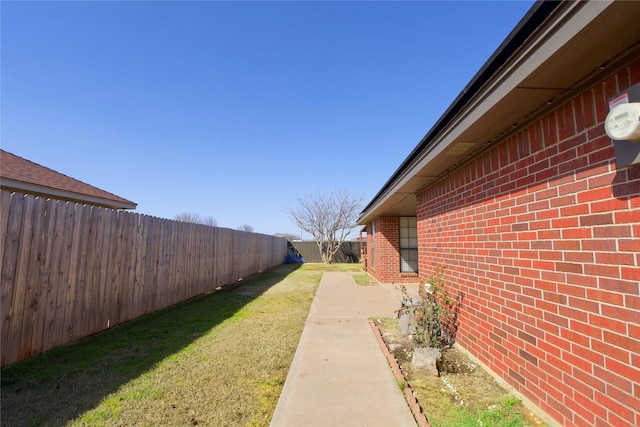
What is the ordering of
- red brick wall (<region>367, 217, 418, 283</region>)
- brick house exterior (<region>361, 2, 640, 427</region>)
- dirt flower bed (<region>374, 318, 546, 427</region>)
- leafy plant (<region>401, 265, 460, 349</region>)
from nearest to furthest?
brick house exterior (<region>361, 2, 640, 427</region>), dirt flower bed (<region>374, 318, 546, 427</region>), leafy plant (<region>401, 265, 460, 349</region>), red brick wall (<region>367, 217, 418, 283</region>)

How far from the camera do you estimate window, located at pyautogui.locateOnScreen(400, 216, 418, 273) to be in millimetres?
12008

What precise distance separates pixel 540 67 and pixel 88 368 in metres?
5.33

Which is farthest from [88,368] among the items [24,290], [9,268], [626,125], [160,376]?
[626,125]

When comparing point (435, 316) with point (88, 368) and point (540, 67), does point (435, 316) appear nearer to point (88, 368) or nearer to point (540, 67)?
point (540, 67)

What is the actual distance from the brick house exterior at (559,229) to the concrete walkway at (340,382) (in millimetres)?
1248

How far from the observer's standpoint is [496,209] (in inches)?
135

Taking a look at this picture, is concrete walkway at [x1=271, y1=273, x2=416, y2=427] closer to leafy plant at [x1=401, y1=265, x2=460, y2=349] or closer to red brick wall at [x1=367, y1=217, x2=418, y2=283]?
leafy plant at [x1=401, y1=265, x2=460, y2=349]

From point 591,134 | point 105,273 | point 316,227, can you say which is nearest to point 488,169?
point 591,134

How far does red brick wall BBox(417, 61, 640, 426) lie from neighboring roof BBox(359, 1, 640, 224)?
4.6 inches

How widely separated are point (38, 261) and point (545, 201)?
565 cm

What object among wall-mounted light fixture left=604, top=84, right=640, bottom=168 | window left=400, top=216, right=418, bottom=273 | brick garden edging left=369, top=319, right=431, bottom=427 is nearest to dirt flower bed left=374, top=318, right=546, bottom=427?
brick garden edging left=369, top=319, right=431, bottom=427

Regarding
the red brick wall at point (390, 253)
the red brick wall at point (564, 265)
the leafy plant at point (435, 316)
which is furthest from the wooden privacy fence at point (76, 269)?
the red brick wall at point (390, 253)

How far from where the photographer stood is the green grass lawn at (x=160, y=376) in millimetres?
2779

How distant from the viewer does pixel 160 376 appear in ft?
11.7
